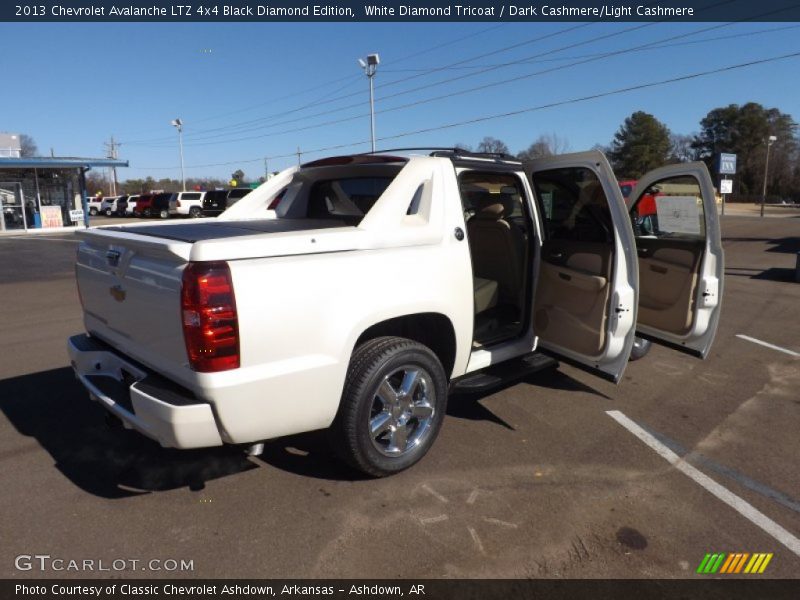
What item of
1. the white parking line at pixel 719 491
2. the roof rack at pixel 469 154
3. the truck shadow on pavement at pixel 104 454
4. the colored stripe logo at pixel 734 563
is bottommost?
the colored stripe logo at pixel 734 563

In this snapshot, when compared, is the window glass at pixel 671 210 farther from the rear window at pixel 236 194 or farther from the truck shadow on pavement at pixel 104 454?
the rear window at pixel 236 194

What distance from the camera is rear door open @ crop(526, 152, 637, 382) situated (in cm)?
387

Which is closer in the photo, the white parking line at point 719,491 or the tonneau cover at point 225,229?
the white parking line at point 719,491

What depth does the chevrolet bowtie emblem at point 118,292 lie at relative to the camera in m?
3.21

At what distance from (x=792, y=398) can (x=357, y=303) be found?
4.02m

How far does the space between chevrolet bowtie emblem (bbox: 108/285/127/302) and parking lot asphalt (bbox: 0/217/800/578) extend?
1.09 meters

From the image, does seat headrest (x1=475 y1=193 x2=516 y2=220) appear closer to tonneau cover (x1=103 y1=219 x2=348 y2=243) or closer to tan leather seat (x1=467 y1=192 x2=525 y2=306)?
tan leather seat (x1=467 y1=192 x2=525 y2=306)

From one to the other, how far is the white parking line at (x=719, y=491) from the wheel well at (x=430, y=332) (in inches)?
59.3

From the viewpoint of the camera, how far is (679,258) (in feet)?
15.6

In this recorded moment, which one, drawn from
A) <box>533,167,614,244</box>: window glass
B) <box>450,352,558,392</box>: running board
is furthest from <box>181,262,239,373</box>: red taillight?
<box>533,167,614,244</box>: window glass

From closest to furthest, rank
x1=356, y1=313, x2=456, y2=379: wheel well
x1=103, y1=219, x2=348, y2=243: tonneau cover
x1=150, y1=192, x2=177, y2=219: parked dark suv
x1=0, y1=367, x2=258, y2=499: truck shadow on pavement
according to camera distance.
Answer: x1=103, y1=219, x2=348, y2=243: tonneau cover → x1=0, y1=367, x2=258, y2=499: truck shadow on pavement → x1=356, y1=313, x2=456, y2=379: wheel well → x1=150, y1=192, x2=177, y2=219: parked dark suv

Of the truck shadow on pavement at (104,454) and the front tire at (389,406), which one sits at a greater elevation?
the front tire at (389,406)
